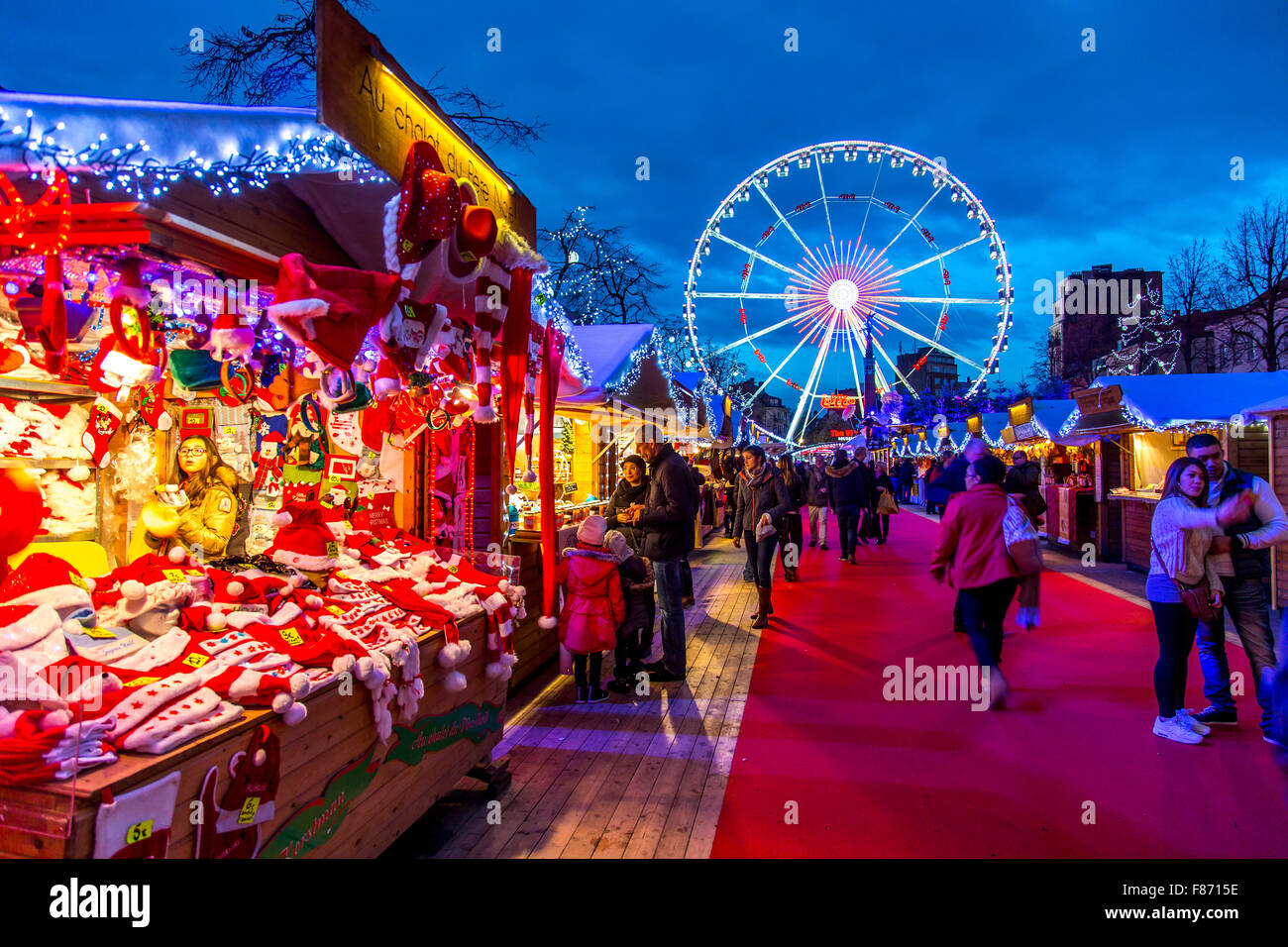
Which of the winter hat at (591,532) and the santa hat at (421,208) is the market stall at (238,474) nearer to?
the santa hat at (421,208)

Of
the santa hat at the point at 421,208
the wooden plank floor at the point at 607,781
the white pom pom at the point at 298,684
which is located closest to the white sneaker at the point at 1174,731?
the wooden plank floor at the point at 607,781

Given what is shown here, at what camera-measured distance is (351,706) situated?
7.83ft

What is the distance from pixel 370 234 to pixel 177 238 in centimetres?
111

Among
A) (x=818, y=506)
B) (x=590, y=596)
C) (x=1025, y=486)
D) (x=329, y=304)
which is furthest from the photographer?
(x=818, y=506)

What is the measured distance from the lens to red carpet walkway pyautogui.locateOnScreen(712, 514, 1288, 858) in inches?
111

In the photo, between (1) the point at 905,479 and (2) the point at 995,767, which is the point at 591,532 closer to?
(2) the point at 995,767

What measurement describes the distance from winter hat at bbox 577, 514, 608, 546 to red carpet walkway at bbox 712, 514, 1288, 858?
56.5 inches

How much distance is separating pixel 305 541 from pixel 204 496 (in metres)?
0.61

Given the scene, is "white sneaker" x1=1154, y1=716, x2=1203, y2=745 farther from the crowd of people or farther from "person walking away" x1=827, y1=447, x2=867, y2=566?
"person walking away" x1=827, y1=447, x2=867, y2=566

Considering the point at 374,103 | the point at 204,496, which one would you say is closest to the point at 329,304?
the point at 374,103

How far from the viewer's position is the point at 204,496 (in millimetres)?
3404

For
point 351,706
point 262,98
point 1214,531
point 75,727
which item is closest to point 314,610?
point 351,706

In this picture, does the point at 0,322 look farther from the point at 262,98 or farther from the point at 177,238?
the point at 262,98

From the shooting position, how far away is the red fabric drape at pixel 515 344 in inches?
134
